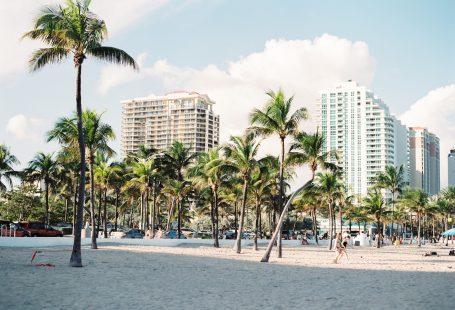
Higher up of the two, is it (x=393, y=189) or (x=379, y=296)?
(x=393, y=189)

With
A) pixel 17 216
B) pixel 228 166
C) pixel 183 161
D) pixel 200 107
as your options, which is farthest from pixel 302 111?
pixel 200 107

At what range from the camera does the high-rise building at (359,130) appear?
175 meters

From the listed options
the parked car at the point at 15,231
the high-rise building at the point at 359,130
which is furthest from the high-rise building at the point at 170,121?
the parked car at the point at 15,231

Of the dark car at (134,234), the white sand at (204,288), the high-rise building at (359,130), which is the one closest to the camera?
the white sand at (204,288)

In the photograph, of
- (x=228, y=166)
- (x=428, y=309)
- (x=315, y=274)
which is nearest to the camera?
(x=428, y=309)

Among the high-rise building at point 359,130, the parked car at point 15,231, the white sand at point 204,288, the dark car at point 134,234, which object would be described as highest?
the high-rise building at point 359,130

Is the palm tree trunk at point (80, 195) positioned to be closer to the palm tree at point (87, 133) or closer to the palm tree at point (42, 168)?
the palm tree at point (87, 133)

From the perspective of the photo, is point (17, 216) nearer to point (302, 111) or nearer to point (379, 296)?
point (302, 111)

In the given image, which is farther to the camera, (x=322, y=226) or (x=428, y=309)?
(x=322, y=226)

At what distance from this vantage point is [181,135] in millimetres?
167750

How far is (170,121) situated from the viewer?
171 m

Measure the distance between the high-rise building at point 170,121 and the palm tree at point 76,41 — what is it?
139815 mm

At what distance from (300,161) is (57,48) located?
1573 cm

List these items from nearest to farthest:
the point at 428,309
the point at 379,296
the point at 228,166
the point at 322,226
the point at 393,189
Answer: the point at 428,309 → the point at 379,296 → the point at 228,166 → the point at 393,189 → the point at 322,226
